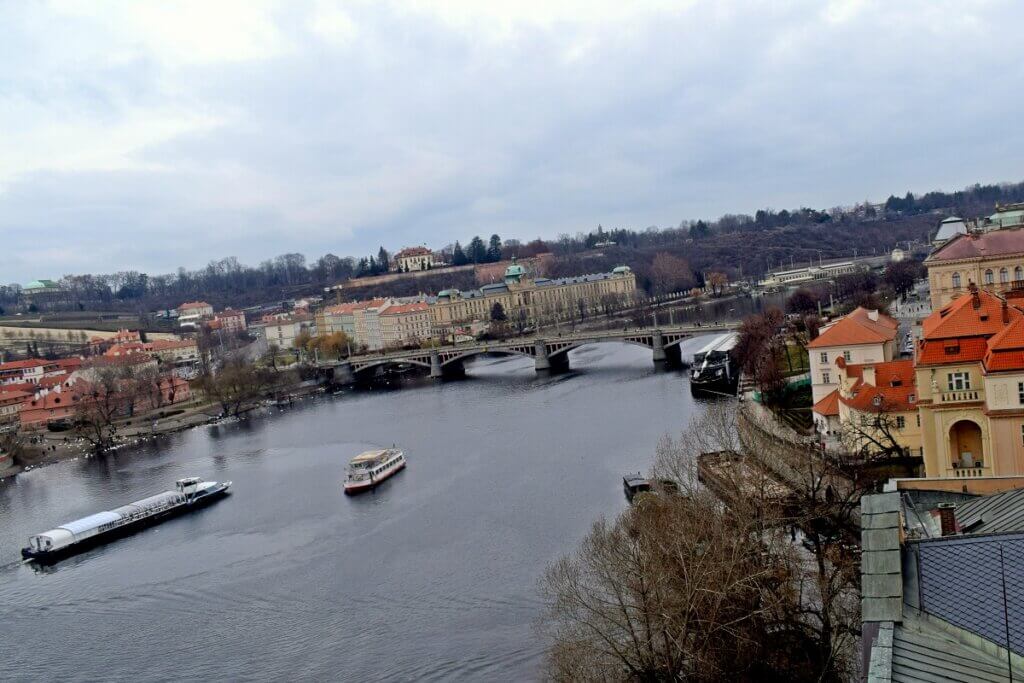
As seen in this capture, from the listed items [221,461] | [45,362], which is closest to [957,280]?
[221,461]

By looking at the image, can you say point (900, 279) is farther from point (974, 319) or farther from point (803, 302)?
point (974, 319)

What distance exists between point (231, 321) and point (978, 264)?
61078mm

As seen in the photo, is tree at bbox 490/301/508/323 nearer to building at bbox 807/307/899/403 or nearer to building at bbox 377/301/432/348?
building at bbox 377/301/432/348

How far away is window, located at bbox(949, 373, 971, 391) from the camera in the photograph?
11898 mm

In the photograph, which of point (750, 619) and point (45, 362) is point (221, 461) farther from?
point (45, 362)

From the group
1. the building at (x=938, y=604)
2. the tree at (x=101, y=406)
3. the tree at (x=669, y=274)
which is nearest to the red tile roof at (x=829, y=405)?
the building at (x=938, y=604)

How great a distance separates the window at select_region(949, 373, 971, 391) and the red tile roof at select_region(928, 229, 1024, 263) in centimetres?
1024

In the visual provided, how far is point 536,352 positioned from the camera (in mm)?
37906

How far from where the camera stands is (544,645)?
10.4m

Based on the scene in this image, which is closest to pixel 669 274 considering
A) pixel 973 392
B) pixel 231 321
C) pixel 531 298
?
pixel 531 298

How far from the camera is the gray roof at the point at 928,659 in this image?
356 cm

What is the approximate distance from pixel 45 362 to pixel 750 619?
51.4 meters

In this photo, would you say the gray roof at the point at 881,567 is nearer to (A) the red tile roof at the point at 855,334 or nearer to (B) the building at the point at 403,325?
(A) the red tile roof at the point at 855,334

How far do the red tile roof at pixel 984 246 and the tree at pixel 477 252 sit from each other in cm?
6456
